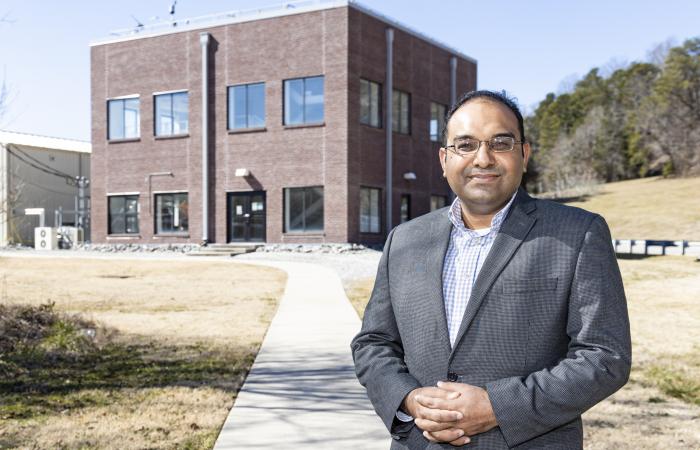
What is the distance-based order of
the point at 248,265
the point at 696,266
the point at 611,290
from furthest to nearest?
the point at 248,265, the point at 696,266, the point at 611,290

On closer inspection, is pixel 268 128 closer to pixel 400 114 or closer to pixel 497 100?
pixel 400 114

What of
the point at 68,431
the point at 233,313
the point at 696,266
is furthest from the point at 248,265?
the point at 68,431

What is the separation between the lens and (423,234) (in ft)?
8.00

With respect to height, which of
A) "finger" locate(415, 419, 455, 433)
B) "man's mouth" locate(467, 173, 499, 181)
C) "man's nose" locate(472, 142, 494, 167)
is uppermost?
"man's nose" locate(472, 142, 494, 167)

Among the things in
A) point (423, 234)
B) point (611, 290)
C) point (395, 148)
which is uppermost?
point (395, 148)

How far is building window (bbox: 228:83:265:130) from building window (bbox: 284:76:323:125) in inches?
46.1

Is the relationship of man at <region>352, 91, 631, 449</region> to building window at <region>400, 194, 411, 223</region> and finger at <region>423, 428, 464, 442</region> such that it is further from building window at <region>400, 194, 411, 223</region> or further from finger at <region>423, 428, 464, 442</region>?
building window at <region>400, 194, 411, 223</region>

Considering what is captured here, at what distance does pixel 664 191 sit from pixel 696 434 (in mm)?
53812

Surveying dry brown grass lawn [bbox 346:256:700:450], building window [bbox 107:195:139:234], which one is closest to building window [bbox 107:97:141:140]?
building window [bbox 107:195:139:234]

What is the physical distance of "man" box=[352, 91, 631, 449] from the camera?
6.66 feet

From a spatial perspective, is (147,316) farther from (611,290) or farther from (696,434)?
(611,290)

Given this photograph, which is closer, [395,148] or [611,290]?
[611,290]

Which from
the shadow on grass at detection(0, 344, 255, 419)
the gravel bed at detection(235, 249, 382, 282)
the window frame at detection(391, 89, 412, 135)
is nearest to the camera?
the shadow on grass at detection(0, 344, 255, 419)

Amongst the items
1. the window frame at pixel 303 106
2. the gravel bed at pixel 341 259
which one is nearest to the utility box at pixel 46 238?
the gravel bed at pixel 341 259
